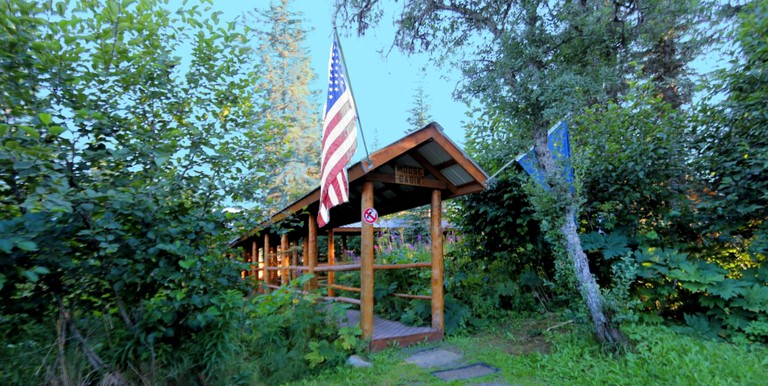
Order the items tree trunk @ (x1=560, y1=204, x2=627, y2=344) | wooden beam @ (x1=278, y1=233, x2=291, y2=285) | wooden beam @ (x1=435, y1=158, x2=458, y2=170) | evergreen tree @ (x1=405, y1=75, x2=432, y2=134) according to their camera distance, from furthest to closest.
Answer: evergreen tree @ (x1=405, y1=75, x2=432, y2=134)
wooden beam @ (x1=278, y1=233, x2=291, y2=285)
wooden beam @ (x1=435, y1=158, x2=458, y2=170)
tree trunk @ (x1=560, y1=204, x2=627, y2=344)

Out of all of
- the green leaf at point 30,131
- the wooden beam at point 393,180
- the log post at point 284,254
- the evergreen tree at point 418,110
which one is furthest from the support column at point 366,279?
the evergreen tree at point 418,110

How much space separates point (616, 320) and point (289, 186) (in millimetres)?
22482

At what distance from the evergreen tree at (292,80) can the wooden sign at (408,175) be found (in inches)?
804

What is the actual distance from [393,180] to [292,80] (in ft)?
78.9

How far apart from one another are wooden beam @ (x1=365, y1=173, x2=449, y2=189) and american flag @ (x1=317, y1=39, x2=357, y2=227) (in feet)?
2.78

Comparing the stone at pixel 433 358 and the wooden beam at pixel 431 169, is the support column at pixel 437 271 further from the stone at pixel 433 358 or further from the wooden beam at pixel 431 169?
the stone at pixel 433 358

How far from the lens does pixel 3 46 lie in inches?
103

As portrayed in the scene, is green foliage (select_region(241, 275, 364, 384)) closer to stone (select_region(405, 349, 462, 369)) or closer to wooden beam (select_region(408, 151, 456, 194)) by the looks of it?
stone (select_region(405, 349, 462, 369))

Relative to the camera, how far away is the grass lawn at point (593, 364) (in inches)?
132

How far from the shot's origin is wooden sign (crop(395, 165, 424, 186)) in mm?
5367

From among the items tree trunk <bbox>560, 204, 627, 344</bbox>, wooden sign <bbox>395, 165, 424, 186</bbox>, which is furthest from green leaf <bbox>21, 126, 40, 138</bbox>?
tree trunk <bbox>560, 204, 627, 344</bbox>

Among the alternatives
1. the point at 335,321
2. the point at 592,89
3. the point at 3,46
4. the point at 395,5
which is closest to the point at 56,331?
the point at 3,46

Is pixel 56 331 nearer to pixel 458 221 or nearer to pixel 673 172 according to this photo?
pixel 458 221

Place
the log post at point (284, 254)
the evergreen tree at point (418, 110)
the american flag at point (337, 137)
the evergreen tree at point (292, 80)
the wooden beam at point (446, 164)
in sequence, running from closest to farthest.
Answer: the american flag at point (337, 137) < the wooden beam at point (446, 164) < the log post at point (284, 254) < the evergreen tree at point (292, 80) < the evergreen tree at point (418, 110)
